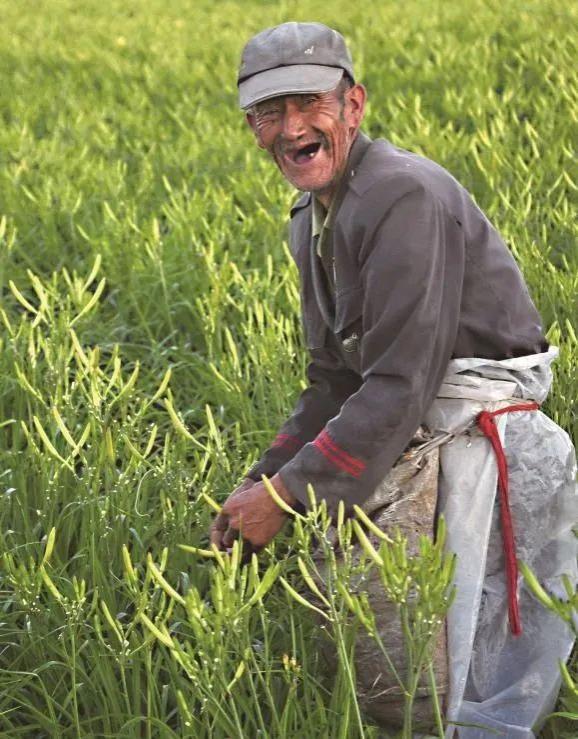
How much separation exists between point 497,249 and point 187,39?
18.7ft

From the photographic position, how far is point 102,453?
2.09 metres

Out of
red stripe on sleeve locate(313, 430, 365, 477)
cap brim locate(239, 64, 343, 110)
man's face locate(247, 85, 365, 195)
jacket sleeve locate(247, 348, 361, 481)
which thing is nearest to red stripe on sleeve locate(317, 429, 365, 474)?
red stripe on sleeve locate(313, 430, 365, 477)

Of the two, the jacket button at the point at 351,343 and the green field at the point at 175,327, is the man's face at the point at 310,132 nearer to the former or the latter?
the jacket button at the point at 351,343

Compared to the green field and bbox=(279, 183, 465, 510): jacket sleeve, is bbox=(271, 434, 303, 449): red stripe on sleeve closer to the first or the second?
the green field

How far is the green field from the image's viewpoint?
189cm

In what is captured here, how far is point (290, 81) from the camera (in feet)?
5.83

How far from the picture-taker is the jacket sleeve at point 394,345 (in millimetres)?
1714

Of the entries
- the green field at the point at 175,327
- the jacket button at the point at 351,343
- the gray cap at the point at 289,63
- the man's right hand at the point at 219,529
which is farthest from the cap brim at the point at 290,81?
the man's right hand at the point at 219,529

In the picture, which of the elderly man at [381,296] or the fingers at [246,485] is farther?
the fingers at [246,485]

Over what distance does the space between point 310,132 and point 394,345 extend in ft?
1.20

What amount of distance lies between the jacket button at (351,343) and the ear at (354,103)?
1.08 feet

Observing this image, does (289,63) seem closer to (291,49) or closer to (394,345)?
(291,49)

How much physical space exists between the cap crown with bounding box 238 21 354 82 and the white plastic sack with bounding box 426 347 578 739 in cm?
50

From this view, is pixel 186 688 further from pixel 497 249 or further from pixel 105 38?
pixel 105 38
